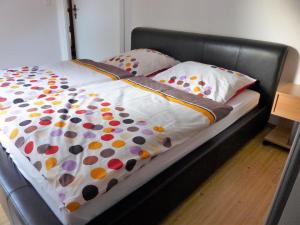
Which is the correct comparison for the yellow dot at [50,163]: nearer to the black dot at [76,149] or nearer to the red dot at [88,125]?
the black dot at [76,149]

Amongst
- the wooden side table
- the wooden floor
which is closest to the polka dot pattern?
the wooden floor

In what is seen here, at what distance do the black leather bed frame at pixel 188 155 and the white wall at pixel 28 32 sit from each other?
157 cm

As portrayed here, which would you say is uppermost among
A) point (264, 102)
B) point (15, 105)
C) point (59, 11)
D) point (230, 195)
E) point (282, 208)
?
point (59, 11)

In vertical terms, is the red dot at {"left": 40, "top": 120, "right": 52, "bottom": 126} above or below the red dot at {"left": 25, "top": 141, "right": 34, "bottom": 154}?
above

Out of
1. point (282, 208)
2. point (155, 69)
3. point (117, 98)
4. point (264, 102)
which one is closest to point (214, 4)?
point (155, 69)

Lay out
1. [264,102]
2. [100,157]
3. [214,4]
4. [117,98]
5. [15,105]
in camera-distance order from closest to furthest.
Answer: [100,157] → [15,105] → [117,98] → [264,102] → [214,4]

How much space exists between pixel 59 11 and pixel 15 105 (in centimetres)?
267

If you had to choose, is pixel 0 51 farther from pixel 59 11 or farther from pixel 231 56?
pixel 231 56

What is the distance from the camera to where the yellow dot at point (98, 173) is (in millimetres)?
942

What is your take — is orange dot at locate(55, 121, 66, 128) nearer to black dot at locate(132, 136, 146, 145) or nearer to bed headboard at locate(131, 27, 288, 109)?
black dot at locate(132, 136, 146, 145)

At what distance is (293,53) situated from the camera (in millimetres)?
1988

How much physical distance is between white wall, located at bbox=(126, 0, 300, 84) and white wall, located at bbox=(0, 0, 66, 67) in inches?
62.8

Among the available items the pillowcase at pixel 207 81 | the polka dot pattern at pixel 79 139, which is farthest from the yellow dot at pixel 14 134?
the pillowcase at pixel 207 81

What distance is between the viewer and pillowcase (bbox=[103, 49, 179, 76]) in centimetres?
235
